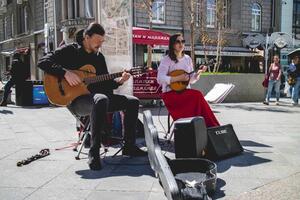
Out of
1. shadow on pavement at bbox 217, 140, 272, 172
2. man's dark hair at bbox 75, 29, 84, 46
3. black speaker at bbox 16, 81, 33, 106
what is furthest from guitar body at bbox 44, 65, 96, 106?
black speaker at bbox 16, 81, 33, 106

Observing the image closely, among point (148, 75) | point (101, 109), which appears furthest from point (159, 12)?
point (101, 109)

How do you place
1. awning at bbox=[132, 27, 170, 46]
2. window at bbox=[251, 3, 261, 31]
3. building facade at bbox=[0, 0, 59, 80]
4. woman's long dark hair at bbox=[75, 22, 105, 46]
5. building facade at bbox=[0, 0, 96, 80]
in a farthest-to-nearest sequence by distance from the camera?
window at bbox=[251, 3, 261, 31], building facade at bbox=[0, 0, 59, 80], building facade at bbox=[0, 0, 96, 80], awning at bbox=[132, 27, 170, 46], woman's long dark hair at bbox=[75, 22, 105, 46]

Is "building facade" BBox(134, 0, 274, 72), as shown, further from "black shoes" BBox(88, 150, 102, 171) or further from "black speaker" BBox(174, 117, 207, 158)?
"black shoes" BBox(88, 150, 102, 171)

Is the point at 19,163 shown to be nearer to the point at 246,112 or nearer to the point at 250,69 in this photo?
the point at 246,112

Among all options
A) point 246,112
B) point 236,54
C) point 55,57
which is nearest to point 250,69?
point 236,54

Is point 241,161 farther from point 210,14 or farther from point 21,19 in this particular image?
point 21,19

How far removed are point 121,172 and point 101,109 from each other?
2.46ft

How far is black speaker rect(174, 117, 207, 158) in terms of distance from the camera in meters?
4.37

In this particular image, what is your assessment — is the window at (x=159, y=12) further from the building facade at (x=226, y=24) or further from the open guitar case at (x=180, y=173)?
the open guitar case at (x=180, y=173)

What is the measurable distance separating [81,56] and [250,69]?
2700cm

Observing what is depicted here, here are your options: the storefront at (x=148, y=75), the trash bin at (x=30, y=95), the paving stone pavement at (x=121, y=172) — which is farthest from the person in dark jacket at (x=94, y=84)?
the trash bin at (x=30, y=95)

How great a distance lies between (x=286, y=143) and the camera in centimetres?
605

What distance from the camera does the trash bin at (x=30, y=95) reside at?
41.1ft

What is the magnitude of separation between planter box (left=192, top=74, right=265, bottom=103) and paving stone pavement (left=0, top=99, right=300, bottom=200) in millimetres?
5782
